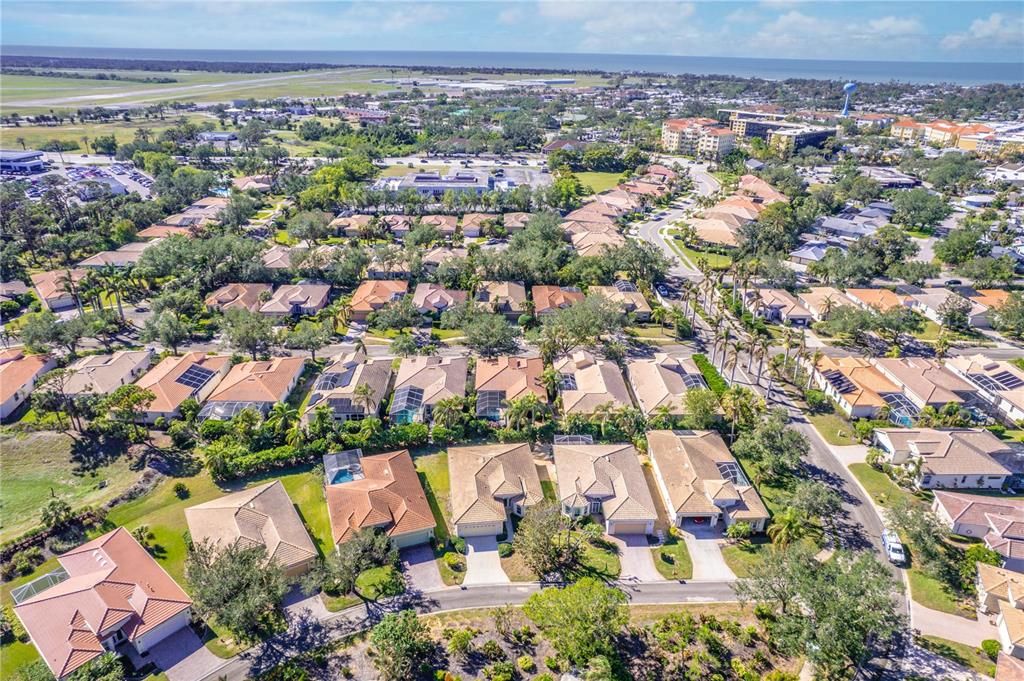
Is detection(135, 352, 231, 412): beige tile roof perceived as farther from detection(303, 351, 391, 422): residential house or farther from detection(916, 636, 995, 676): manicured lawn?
detection(916, 636, 995, 676): manicured lawn

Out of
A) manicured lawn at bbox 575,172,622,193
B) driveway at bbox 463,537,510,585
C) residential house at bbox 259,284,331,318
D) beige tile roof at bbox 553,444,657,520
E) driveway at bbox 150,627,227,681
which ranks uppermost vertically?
manicured lawn at bbox 575,172,622,193

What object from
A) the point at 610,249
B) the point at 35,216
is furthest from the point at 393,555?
the point at 35,216

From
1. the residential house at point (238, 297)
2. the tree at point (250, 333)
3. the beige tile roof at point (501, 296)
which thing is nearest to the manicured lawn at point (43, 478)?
the tree at point (250, 333)

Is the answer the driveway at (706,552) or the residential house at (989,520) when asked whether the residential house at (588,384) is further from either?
the residential house at (989,520)

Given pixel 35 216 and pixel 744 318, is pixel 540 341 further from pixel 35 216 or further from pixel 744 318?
pixel 35 216

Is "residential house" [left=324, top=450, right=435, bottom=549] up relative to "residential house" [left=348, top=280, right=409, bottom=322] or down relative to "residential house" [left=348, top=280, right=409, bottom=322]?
down

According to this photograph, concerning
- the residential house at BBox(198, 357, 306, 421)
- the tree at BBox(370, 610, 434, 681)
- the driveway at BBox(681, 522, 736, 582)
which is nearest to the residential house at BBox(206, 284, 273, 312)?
the residential house at BBox(198, 357, 306, 421)
